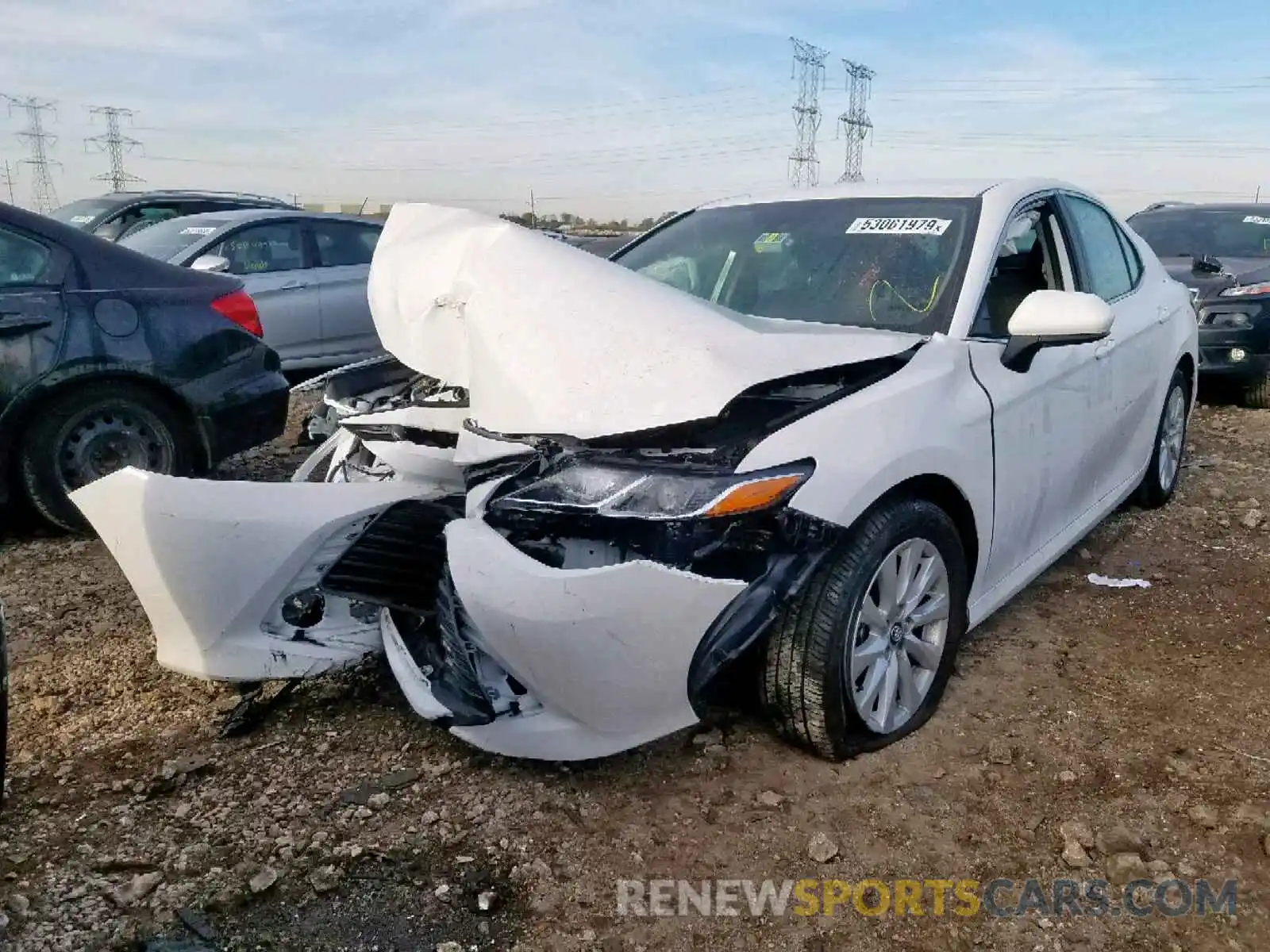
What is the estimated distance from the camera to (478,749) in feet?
8.99

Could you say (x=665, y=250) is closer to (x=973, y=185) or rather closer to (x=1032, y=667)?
(x=973, y=185)

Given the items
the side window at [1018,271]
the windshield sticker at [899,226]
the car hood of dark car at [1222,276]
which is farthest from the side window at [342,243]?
the car hood of dark car at [1222,276]

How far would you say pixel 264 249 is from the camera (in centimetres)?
735

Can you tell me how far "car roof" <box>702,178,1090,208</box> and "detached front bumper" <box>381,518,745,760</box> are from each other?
1847 millimetres

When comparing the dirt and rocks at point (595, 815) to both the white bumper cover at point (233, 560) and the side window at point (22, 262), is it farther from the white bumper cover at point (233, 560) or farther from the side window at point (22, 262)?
the side window at point (22, 262)

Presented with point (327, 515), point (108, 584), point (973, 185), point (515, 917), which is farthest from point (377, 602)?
point (973, 185)

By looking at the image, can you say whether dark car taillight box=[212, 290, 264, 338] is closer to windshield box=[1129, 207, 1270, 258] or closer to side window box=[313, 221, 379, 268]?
side window box=[313, 221, 379, 268]

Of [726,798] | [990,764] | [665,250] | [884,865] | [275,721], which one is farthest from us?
[665,250]

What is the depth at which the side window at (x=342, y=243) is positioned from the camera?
25.1 feet

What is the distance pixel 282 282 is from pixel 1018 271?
5523 mm

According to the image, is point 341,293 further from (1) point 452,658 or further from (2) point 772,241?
(1) point 452,658

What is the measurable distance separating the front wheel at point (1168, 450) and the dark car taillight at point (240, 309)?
4.24m

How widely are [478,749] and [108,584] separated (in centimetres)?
204

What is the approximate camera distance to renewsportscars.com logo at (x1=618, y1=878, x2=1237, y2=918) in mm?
2162
